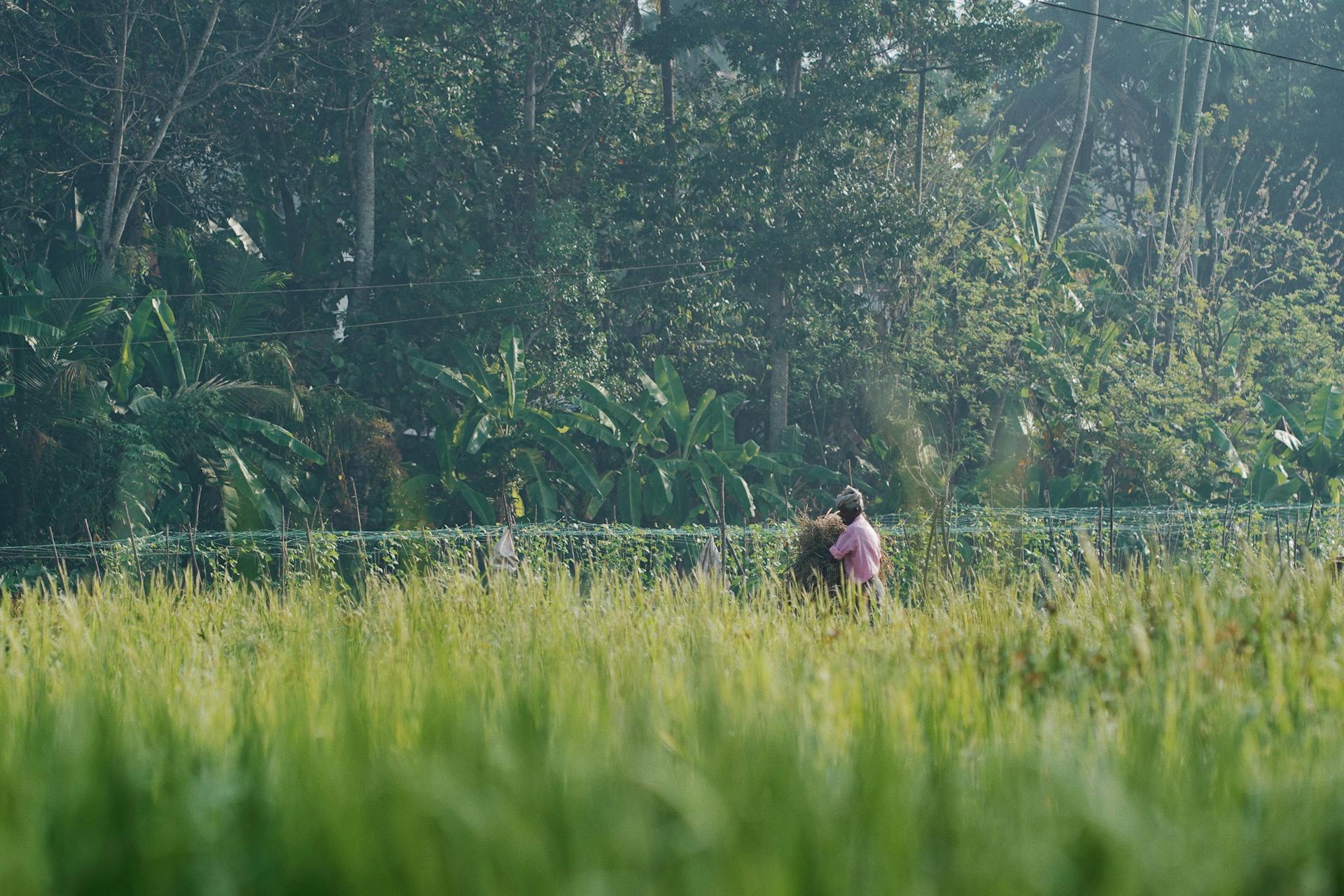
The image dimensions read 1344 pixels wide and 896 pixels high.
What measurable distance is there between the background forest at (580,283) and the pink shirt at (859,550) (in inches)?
413

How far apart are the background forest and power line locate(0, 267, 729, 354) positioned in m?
0.08

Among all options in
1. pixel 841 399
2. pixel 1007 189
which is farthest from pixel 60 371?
pixel 1007 189

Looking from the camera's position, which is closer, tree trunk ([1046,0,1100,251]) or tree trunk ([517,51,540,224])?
tree trunk ([517,51,540,224])

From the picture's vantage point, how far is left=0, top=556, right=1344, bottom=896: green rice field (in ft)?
6.51

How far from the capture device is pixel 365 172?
71.5ft

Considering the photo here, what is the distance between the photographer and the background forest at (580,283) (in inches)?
758

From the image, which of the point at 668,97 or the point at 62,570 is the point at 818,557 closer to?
the point at 62,570

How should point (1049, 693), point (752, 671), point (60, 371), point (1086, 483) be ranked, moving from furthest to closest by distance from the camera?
point (1086, 483), point (60, 371), point (1049, 693), point (752, 671)

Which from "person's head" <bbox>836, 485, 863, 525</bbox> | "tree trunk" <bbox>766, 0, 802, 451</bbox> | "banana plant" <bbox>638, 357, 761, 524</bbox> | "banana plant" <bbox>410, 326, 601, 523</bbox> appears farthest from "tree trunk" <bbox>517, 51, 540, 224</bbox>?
"person's head" <bbox>836, 485, 863, 525</bbox>

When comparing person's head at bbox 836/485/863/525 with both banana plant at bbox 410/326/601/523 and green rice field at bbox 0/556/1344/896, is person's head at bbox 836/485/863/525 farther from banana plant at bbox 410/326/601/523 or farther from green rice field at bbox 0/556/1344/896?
banana plant at bbox 410/326/601/523

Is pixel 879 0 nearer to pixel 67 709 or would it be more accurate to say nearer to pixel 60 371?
pixel 60 371

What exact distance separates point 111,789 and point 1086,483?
21040mm

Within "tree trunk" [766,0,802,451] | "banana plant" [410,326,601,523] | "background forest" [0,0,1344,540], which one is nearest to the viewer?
"background forest" [0,0,1344,540]

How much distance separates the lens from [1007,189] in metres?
26.9
